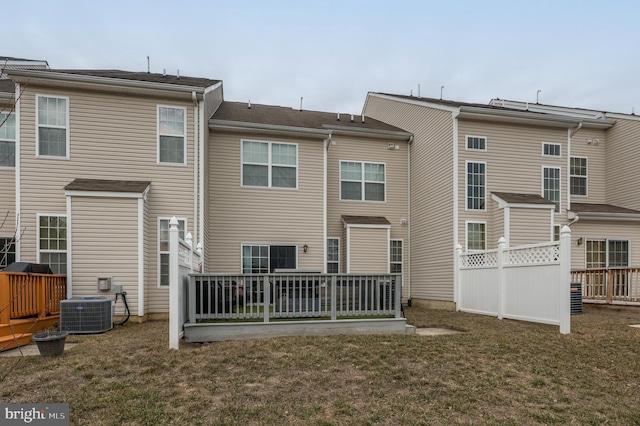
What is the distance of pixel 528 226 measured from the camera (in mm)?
11453

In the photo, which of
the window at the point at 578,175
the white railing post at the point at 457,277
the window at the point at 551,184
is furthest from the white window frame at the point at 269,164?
the window at the point at 578,175

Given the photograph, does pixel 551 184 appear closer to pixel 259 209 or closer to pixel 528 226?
pixel 528 226

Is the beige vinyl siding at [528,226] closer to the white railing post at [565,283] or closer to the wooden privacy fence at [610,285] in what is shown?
the wooden privacy fence at [610,285]

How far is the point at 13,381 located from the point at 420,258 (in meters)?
11.2

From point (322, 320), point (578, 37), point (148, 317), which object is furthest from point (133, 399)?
point (578, 37)

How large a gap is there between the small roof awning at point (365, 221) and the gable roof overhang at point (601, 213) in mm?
6209

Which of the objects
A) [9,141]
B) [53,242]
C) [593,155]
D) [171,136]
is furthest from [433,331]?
[593,155]

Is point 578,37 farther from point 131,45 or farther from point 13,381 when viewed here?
point 13,381

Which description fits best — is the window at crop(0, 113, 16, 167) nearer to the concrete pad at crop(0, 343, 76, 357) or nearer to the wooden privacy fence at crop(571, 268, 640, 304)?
the concrete pad at crop(0, 343, 76, 357)

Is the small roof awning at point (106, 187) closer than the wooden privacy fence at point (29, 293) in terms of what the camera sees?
No

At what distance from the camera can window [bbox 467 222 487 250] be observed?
11.7 m

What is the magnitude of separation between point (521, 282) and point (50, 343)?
890 centimetres

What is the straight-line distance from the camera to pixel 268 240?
1185 centimetres

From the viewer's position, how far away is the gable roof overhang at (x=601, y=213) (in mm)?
12773
